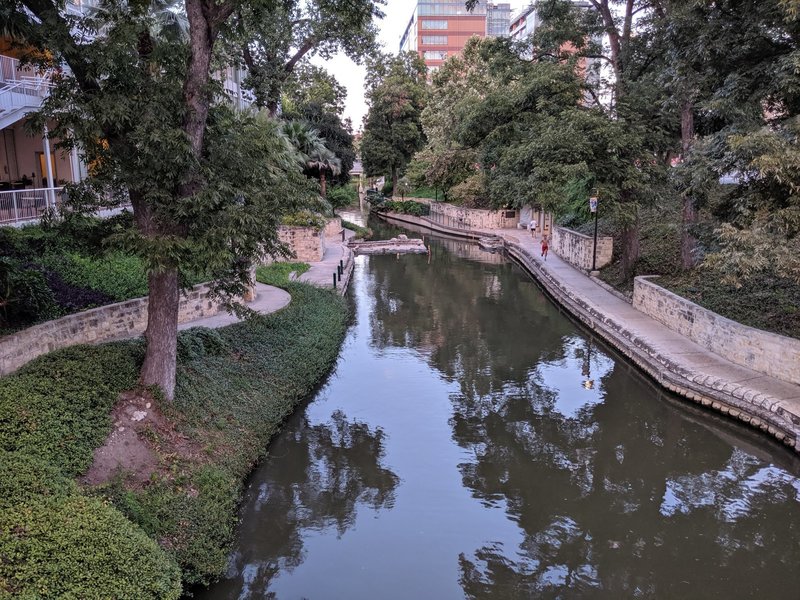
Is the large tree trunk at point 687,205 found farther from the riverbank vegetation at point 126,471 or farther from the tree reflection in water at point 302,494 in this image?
the riverbank vegetation at point 126,471

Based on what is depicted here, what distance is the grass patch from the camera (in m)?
23.0

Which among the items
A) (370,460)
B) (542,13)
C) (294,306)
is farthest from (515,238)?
(370,460)

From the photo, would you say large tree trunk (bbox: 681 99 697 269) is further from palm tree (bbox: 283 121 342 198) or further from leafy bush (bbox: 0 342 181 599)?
palm tree (bbox: 283 121 342 198)

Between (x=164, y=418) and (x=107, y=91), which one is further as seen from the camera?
(x=164, y=418)

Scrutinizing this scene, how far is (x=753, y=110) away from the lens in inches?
550

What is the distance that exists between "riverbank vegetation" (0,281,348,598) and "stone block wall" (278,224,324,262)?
654 inches

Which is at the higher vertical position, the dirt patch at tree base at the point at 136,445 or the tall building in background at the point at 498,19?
the tall building in background at the point at 498,19

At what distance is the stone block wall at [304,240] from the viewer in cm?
3045

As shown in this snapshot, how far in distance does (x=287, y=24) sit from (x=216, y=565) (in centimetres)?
2286

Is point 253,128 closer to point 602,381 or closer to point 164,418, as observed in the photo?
point 164,418

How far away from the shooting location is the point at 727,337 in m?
14.8

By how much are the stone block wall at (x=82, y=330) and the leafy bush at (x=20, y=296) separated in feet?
1.50

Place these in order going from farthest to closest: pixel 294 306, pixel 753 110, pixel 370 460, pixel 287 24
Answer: pixel 287 24, pixel 294 306, pixel 753 110, pixel 370 460

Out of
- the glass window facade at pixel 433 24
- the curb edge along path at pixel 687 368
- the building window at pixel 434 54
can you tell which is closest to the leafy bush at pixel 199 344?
the curb edge along path at pixel 687 368
